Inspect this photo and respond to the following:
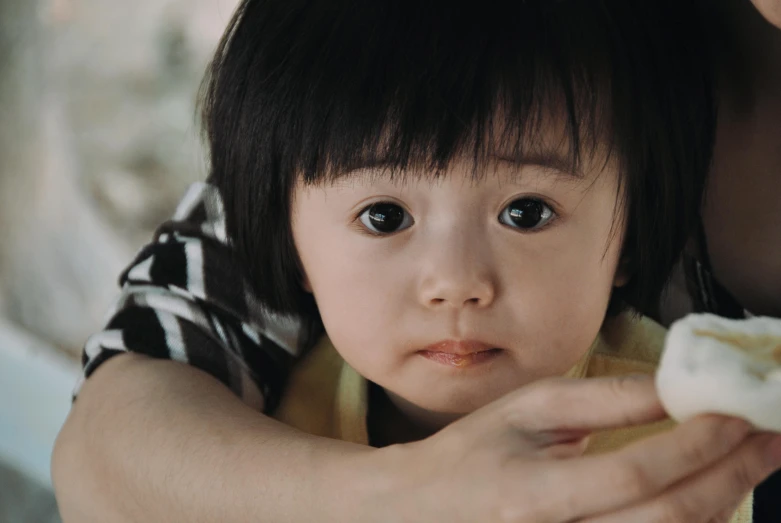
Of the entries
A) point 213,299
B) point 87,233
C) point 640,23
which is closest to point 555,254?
point 640,23

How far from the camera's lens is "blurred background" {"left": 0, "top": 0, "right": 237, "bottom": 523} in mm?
1437

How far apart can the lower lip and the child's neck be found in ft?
0.59

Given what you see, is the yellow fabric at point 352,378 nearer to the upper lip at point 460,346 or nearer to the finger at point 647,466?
the upper lip at point 460,346

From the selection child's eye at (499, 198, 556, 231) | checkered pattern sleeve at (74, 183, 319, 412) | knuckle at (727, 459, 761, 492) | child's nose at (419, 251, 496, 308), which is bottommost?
checkered pattern sleeve at (74, 183, 319, 412)

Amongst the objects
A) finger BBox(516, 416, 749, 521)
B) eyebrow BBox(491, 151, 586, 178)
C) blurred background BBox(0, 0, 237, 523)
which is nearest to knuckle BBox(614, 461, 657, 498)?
finger BBox(516, 416, 749, 521)

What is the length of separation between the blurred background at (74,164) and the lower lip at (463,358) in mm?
861

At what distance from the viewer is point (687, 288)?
902 mm

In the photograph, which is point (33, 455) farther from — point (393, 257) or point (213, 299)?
point (393, 257)

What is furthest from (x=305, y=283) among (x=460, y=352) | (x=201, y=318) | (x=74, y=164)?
(x=74, y=164)

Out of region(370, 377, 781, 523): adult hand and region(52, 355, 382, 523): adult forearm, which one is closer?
region(370, 377, 781, 523): adult hand

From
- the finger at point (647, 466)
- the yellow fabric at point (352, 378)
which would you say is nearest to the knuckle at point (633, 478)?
the finger at point (647, 466)

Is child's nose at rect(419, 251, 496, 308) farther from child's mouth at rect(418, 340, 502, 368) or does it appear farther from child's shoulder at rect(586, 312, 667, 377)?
child's shoulder at rect(586, 312, 667, 377)

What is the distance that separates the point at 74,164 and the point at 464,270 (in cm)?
110

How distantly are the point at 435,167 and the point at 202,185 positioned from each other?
1.25 feet
